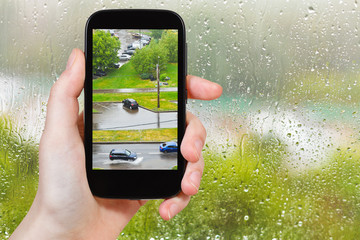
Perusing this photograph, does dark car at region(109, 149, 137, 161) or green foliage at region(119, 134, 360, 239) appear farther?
green foliage at region(119, 134, 360, 239)

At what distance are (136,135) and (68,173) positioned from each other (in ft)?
0.39

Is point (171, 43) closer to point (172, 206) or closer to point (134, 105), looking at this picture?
point (134, 105)

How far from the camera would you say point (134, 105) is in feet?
1.67

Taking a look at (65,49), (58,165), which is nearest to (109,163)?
(58,165)

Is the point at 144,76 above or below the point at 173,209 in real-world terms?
above

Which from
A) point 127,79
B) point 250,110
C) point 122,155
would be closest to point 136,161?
point 122,155

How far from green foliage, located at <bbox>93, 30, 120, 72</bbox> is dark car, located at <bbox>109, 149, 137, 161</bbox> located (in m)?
0.13

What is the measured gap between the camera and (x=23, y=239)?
1.56ft

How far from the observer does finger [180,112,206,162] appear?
0.48 metres

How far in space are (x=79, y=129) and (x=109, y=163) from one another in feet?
0.27

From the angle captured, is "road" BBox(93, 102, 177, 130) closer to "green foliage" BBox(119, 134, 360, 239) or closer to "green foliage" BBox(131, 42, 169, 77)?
"green foliage" BBox(131, 42, 169, 77)

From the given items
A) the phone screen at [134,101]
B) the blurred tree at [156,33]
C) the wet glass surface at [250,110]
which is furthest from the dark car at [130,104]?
the wet glass surface at [250,110]

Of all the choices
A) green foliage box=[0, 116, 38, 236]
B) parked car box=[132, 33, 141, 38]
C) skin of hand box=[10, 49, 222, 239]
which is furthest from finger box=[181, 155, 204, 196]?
green foliage box=[0, 116, 38, 236]

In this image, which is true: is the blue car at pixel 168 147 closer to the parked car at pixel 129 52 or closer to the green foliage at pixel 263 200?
the parked car at pixel 129 52
